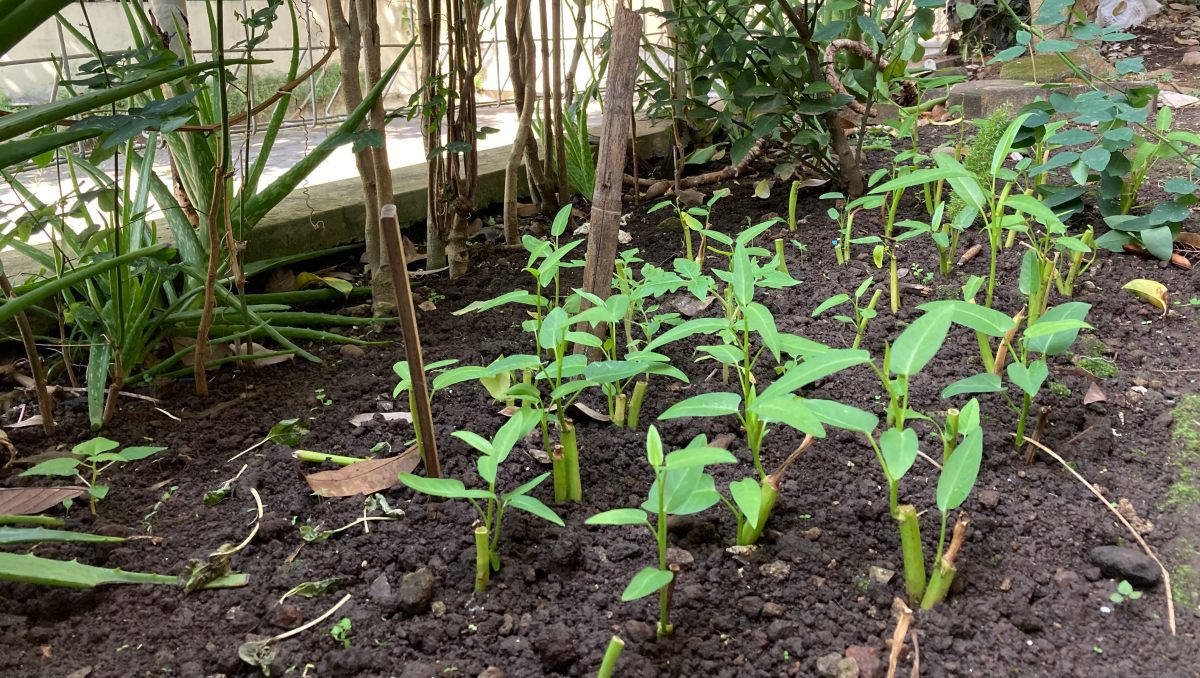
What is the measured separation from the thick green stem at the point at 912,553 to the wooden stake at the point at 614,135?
681 millimetres

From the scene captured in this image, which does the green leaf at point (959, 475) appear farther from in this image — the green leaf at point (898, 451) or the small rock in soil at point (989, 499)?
the small rock in soil at point (989, 499)

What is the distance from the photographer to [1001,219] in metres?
1.60

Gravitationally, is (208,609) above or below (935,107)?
below

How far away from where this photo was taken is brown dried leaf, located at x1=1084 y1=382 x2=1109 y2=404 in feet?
4.59

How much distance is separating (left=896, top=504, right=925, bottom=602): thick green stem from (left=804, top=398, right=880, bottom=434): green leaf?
11 centimetres

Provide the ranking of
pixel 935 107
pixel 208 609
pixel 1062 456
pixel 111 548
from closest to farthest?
pixel 208 609, pixel 111 548, pixel 1062 456, pixel 935 107

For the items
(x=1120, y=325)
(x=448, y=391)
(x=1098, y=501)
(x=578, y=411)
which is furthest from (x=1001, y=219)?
(x=448, y=391)

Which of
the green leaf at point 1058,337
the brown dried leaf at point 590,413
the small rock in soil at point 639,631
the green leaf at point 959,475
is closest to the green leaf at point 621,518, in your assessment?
the small rock in soil at point 639,631

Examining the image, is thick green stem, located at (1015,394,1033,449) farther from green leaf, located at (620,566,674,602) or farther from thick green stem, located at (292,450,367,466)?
thick green stem, located at (292,450,367,466)

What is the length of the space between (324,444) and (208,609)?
0.40 m

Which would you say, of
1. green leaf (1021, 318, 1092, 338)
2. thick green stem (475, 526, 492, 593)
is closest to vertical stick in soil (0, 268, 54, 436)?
thick green stem (475, 526, 492, 593)

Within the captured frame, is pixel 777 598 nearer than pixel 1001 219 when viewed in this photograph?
Yes

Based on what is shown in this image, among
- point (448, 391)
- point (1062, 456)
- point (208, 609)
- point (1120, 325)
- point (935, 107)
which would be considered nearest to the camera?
point (208, 609)

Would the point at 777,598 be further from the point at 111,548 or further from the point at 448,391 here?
the point at 111,548
